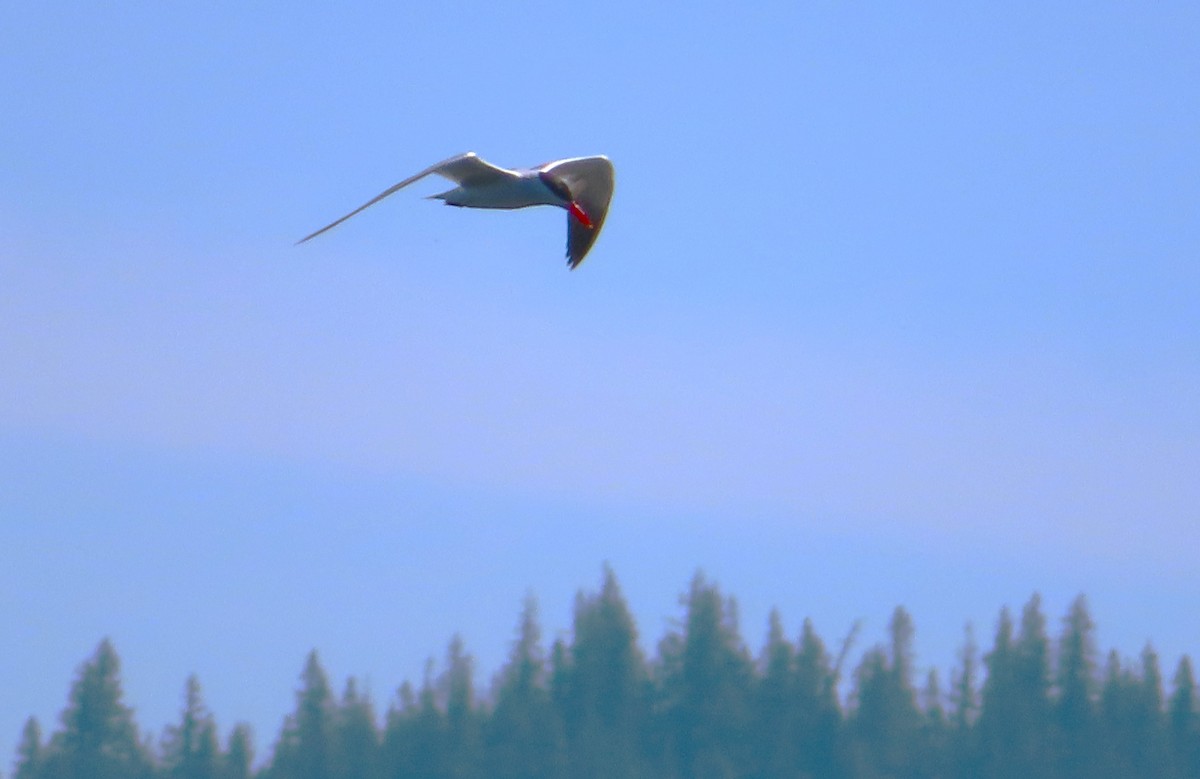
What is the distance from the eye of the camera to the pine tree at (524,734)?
86.3 meters

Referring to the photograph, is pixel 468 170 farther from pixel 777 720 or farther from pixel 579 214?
pixel 777 720

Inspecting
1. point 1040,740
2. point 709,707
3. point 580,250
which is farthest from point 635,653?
point 580,250

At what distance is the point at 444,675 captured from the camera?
87188 mm

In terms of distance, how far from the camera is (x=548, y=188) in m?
17.6

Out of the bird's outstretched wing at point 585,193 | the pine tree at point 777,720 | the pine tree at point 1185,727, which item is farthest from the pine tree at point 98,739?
the bird's outstretched wing at point 585,193

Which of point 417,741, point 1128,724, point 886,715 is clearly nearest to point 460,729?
point 417,741

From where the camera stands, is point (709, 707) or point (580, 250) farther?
point (709, 707)

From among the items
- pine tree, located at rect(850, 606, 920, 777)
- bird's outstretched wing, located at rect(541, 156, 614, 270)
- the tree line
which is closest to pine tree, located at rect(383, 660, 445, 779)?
the tree line

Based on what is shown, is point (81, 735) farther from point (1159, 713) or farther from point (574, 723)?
point (1159, 713)

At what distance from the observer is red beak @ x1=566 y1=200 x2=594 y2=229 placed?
17.9 m

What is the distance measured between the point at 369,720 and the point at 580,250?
234 feet

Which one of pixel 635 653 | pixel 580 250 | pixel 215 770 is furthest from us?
pixel 635 653

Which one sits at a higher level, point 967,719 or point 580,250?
point 967,719

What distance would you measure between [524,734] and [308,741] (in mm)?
9694
